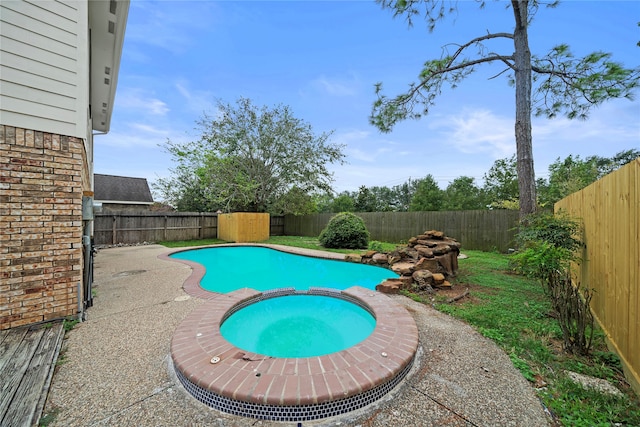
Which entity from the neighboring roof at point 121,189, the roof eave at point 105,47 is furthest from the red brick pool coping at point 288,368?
the neighboring roof at point 121,189

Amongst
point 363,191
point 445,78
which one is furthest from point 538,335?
point 363,191

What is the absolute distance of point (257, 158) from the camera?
16.0 m

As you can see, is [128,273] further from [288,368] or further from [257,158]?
[257,158]

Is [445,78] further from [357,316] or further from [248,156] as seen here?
[248,156]

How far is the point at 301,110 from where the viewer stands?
16.1 meters

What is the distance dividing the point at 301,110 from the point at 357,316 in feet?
48.1

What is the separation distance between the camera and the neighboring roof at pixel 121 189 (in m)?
20.4

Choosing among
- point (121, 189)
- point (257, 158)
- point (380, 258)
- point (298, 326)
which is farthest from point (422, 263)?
point (121, 189)

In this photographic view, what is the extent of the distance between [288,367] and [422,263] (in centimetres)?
410

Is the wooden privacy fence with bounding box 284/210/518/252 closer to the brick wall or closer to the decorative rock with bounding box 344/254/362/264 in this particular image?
the decorative rock with bounding box 344/254/362/264

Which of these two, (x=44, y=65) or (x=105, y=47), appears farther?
(x=105, y=47)

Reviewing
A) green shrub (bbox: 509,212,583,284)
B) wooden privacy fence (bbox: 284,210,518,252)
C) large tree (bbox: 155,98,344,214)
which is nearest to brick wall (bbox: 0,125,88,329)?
green shrub (bbox: 509,212,583,284)

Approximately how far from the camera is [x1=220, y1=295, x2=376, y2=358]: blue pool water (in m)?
3.09

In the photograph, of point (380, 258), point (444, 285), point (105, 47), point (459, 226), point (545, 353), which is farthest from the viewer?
point (459, 226)
